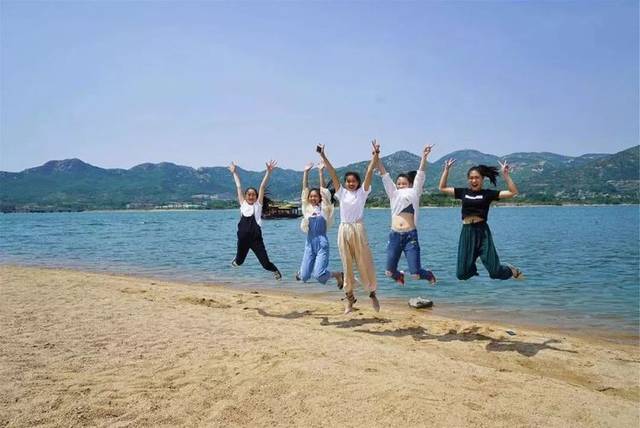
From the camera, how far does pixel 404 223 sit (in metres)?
8.55

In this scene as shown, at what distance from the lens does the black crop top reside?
7.93 meters

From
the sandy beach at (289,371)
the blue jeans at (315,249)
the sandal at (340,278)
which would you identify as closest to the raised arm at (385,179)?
the blue jeans at (315,249)

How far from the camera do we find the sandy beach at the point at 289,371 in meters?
5.11

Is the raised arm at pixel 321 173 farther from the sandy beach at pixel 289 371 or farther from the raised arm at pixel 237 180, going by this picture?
the sandy beach at pixel 289 371

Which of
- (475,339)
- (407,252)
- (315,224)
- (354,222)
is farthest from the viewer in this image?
(315,224)

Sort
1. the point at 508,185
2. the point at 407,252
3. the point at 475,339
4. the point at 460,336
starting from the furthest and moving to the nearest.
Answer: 1. the point at 460,336
2. the point at 475,339
3. the point at 407,252
4. the point at 508,185

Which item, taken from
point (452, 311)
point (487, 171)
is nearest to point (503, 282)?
point (452, 311)

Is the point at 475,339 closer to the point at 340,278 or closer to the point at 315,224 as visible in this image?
the point at 340,278

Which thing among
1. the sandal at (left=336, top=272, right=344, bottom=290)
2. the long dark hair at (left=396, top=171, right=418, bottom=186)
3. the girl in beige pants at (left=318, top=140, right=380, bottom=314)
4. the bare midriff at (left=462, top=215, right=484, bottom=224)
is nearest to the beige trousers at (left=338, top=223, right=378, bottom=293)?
the girl in beige pants at (left=318, top=140, right=380, bottom=314)

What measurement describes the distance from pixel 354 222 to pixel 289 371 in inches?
131

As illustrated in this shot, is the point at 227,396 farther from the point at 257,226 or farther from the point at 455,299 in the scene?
the point at 455,299

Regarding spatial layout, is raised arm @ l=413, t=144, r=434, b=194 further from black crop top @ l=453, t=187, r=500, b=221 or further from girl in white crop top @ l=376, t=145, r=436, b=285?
black crop top @ l=453, t=187, r=500, b=221

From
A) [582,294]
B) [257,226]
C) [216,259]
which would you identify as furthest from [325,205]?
[216,259]

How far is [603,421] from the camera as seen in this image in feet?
18.6
